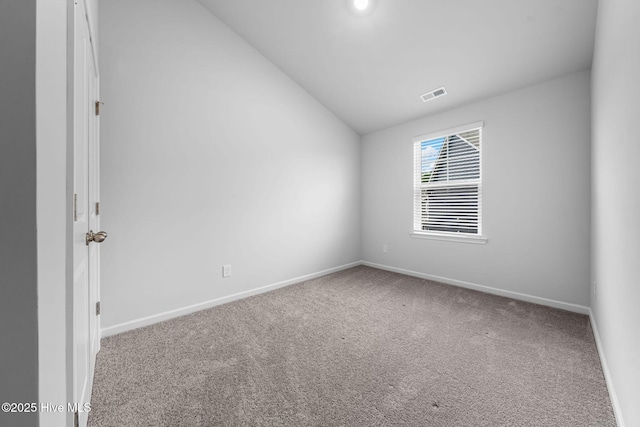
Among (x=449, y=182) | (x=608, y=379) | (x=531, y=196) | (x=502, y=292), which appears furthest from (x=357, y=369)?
(x=449, y=182)

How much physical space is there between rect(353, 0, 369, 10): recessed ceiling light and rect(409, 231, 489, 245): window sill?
8.63 ft

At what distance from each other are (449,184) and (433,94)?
1.11 metres

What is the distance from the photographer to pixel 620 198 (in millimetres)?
1249

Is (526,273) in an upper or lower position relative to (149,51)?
lower

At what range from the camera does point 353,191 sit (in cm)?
416

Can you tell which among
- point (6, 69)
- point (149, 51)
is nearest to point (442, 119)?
point (149, 51)

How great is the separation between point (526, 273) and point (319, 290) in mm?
2217

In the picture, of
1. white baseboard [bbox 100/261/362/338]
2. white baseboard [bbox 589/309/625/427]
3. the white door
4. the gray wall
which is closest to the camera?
the gray wall

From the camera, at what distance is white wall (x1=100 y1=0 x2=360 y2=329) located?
6.79 feet

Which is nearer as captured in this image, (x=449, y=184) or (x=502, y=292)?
(x=502, y=292)

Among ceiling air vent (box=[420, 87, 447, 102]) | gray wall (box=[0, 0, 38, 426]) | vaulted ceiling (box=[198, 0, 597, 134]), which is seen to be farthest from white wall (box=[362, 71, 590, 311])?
gray wall (box=[0, 0, 38, 426])

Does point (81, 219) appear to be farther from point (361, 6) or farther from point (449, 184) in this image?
point (449, 184)

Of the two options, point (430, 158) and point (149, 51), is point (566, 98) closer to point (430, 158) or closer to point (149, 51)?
point (430, 158)

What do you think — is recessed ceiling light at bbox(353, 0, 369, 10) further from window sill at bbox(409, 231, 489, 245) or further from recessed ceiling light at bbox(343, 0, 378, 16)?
window sill at bbox(409, 231, 489, 245)
